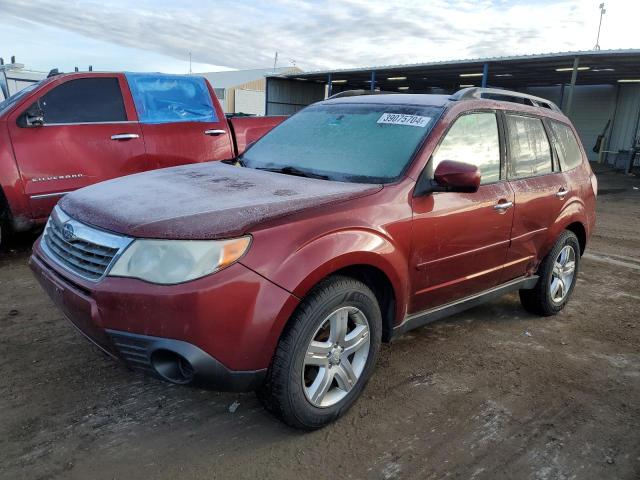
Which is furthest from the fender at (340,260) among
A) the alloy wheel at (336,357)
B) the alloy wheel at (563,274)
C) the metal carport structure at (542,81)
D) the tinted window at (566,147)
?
the metal carport structure at (542,81)

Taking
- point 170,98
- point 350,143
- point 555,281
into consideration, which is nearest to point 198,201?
point 350,143

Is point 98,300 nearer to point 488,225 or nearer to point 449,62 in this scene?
point 488,225

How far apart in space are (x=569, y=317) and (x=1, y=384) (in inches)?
169

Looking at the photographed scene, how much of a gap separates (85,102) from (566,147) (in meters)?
4.79

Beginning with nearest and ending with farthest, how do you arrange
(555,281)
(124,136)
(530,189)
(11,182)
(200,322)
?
(200,322)
(530,189)
(555,281)
(11,182)
(124,136)

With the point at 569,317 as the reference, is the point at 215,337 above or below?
above

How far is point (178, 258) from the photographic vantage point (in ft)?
7.22

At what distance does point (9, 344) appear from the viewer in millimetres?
3432

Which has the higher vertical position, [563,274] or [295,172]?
[295,172]

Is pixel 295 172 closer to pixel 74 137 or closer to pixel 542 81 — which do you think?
pixel 74 137

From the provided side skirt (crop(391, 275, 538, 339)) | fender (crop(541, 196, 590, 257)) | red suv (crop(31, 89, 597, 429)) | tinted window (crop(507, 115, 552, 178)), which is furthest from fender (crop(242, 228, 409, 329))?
fender (crop(541, 196, 590, 257))

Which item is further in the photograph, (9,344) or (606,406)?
(9,344)

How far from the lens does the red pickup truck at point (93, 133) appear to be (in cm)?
508

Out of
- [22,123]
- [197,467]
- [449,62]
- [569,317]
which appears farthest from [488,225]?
[449,62]
